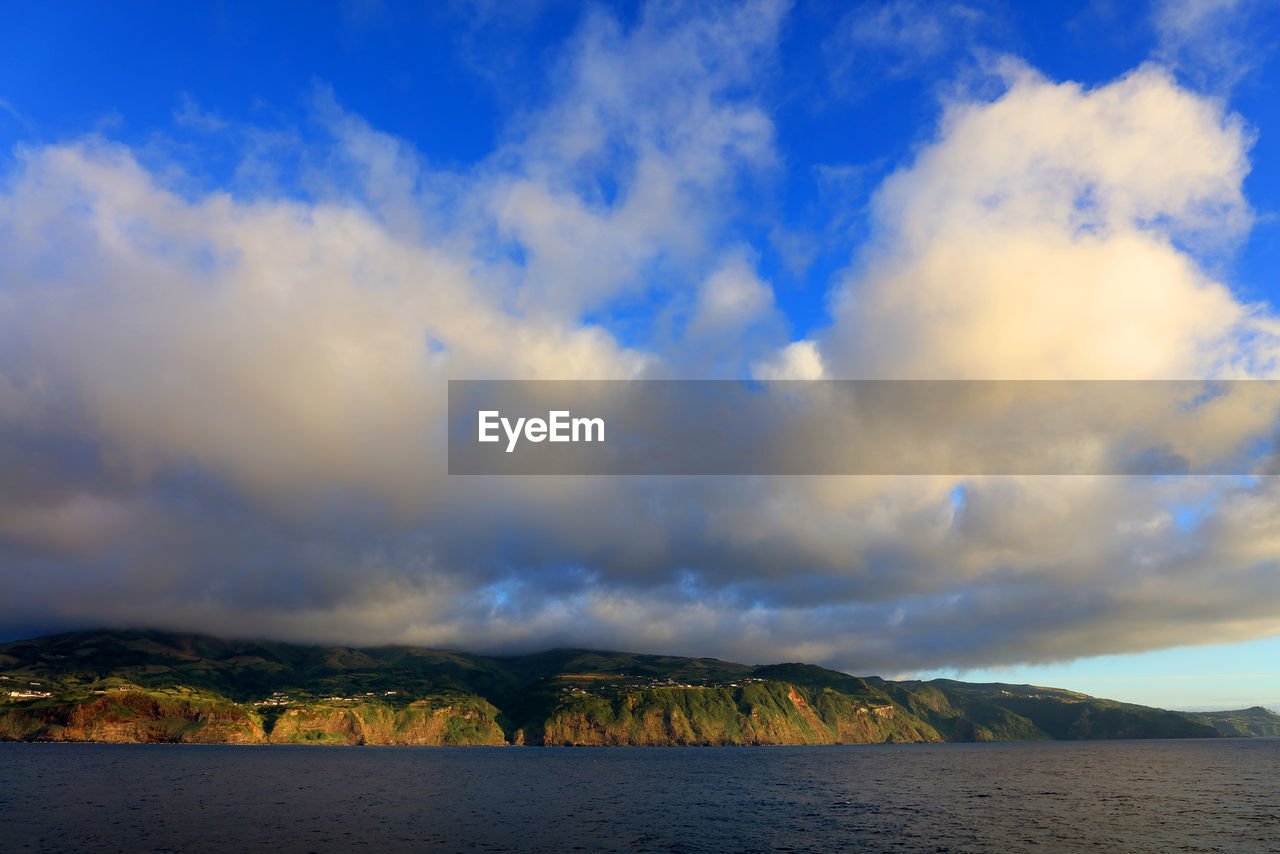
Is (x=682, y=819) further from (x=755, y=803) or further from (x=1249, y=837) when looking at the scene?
(x=1249, y=837)

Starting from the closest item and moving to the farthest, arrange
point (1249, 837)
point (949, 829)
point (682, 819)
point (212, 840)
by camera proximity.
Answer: point (212, 840) < point (1249, 837) < point (949, 829) < point (682, 819)

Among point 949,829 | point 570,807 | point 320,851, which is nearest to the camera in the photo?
point 320,851

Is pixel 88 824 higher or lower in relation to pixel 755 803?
higher

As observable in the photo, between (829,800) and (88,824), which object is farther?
(829,800)

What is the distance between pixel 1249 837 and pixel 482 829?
4784 inches

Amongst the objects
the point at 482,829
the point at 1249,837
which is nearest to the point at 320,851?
the point at 482,829

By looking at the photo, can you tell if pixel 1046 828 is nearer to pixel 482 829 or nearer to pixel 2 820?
pixel 482 829

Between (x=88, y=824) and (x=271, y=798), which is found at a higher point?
(x=88, y=824)

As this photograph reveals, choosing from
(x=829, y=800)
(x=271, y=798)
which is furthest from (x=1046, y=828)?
(x=271, y=798)

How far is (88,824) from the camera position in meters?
116

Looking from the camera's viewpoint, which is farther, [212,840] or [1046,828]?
[1046,828]

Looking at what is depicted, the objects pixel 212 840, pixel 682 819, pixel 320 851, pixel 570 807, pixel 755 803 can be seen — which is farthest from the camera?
pixel 755 803

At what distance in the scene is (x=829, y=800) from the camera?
172250mm

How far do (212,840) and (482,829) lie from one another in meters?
39.2
